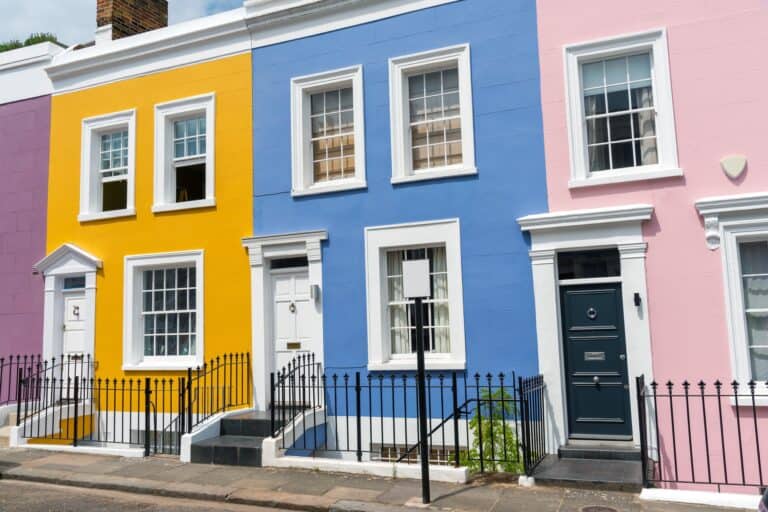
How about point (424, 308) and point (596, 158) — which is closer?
point (596, 158)

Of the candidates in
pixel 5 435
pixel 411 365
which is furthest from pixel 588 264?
pixel 5 435

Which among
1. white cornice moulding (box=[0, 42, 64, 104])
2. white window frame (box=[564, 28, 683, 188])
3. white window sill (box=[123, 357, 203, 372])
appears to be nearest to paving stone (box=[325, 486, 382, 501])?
white window sill (box=[123, 357, 203, 372])

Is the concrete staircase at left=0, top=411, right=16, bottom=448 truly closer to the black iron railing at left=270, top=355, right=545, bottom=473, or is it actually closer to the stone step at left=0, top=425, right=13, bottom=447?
the stone step at left=0, top=425, right=13, bottom=447

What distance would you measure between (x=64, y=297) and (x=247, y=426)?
5744 millimetres

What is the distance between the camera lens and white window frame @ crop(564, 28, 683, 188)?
32.4 feet

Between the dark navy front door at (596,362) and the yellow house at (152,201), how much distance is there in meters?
5.74

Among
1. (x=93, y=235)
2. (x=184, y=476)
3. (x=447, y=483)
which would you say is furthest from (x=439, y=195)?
(x=93, y=235)

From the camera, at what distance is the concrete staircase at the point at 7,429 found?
40.0ft

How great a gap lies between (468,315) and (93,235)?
321 inches

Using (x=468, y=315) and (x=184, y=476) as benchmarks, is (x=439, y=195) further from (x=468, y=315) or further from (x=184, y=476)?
(x=184, y=476)

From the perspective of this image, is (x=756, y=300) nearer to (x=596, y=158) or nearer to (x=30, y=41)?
(x=596, y=158)

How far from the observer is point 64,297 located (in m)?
14.1

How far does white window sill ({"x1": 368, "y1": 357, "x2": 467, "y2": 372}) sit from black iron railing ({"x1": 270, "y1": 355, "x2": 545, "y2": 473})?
117mm

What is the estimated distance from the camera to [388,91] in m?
11.6
